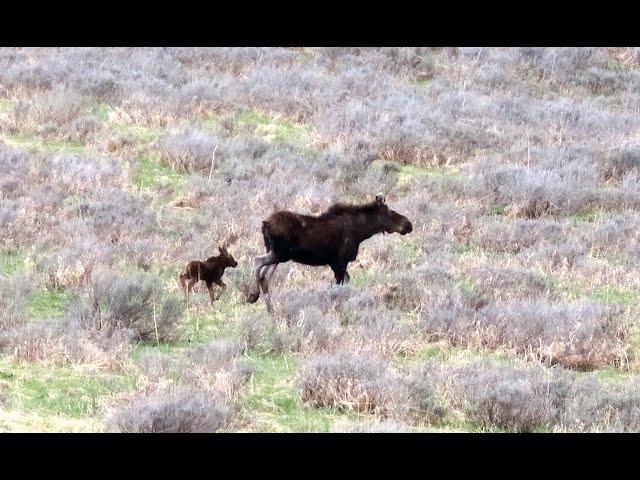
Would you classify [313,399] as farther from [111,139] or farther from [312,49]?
[312,49]

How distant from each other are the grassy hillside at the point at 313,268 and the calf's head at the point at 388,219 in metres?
0.57

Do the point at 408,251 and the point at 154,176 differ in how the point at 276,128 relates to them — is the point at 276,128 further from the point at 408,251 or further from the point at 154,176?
the point at 408,251

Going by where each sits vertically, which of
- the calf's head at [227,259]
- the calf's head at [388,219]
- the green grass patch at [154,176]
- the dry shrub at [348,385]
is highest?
the green grass patch at [154,176]

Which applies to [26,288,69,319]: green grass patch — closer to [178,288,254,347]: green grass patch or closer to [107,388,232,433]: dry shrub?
[178,288,254,347]: green grass patch

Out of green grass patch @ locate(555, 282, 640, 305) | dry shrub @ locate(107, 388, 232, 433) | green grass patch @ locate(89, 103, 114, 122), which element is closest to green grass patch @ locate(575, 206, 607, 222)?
green grass patch @ locate(555, 282, 640, 305)

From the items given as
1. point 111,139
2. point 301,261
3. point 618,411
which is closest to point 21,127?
point 111,139

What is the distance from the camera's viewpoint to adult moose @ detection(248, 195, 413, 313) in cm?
1180

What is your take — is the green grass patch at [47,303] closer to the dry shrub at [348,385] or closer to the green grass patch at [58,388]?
the green grass patch at [58,388]

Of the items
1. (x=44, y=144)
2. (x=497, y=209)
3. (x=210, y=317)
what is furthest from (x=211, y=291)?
(x=44, y=144)

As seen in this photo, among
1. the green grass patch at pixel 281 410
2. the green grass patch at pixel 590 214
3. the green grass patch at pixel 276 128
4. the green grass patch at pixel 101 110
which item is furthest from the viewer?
the green grass patch at pixel 101 110

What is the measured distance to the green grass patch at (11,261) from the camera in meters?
12.6

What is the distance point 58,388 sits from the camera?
8648 mm

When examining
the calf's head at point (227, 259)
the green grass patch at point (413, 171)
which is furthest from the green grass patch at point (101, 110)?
the calf's head at point (227, 259)

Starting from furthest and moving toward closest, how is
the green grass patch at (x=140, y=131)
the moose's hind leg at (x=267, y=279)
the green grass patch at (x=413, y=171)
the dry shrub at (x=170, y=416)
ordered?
the green grass patch at (x=140, y=131) → the green grass patch at (x=413, y=171) → the moose's hind leg at (x=267, y=279) → the dry shrub at (x=170, y=416)
